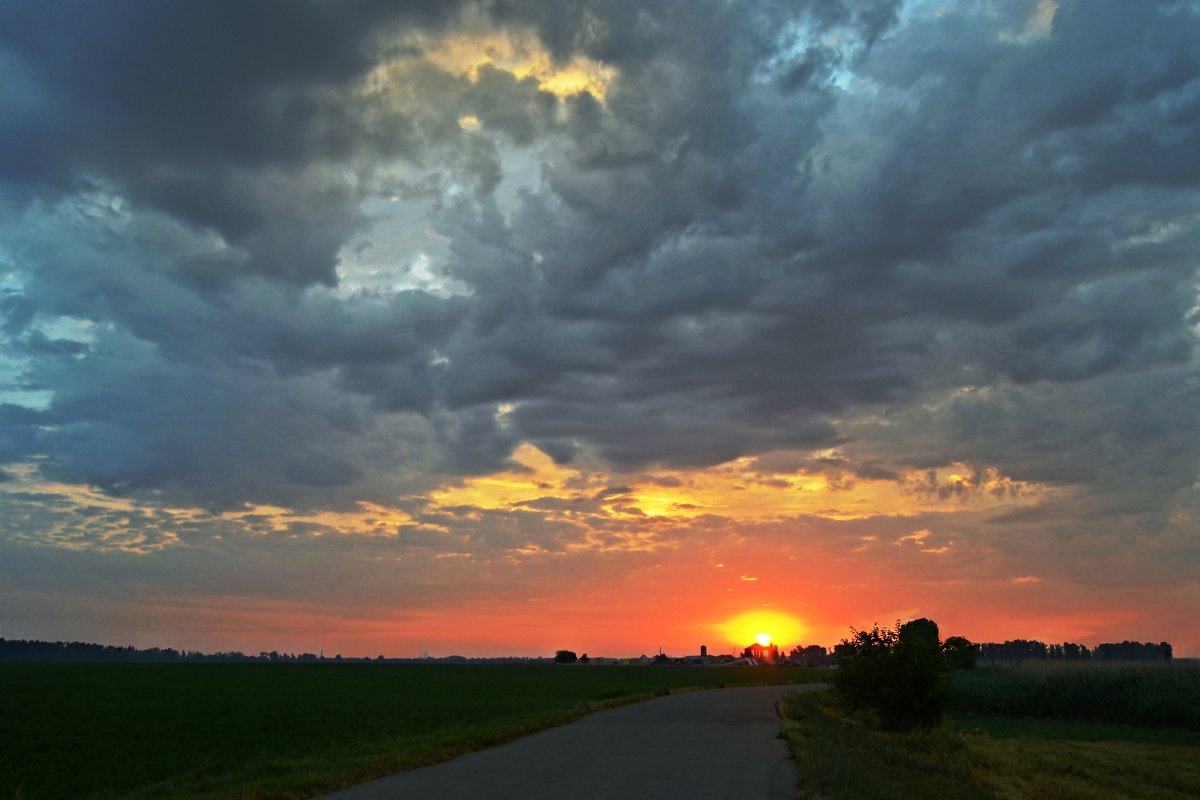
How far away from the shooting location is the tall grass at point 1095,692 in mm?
42812

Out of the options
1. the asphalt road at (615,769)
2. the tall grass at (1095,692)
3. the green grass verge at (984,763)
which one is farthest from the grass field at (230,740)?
the tall grass at (1095,692)

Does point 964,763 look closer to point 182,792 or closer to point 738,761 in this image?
→ point 738,761

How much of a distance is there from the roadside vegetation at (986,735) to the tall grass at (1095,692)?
0.08 meters

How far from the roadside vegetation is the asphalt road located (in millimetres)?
1100

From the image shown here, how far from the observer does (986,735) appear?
3631 centimetres

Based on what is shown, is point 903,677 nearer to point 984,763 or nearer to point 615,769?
point 984,763

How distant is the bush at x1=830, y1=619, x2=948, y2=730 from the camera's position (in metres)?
29.2

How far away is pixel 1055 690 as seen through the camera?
167 feet

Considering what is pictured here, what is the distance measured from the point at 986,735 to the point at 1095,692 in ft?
52.6

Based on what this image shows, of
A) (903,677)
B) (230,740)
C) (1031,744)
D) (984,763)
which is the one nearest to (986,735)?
(1031,744)

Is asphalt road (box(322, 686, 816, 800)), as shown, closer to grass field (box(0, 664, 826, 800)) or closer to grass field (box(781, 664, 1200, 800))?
grass field (box(781, 664, 1200, 800))

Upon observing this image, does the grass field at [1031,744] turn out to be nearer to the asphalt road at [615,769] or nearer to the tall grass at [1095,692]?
the tall grass at [1095,692]

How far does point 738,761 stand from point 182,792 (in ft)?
39.1

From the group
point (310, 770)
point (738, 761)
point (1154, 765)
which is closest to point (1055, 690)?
point (1154, 765)
